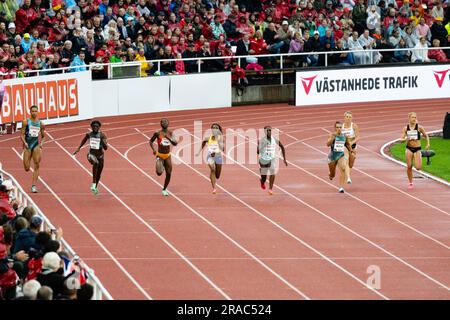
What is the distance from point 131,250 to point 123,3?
1598 centimetres

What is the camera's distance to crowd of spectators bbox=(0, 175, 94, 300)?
42.6 ft

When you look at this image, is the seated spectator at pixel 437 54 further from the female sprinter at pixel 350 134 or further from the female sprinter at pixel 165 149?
the female sprinter at pixel 165 149

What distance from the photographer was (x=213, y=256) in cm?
2002

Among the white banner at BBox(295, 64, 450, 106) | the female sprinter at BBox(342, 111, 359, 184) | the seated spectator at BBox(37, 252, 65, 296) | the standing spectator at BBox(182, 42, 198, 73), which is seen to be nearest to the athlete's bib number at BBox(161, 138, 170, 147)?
the female sprinter at BBox(342, 111, 359, 184)

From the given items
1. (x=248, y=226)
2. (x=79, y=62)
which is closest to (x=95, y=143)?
(x=248, y=226)

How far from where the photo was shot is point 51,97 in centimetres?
3212

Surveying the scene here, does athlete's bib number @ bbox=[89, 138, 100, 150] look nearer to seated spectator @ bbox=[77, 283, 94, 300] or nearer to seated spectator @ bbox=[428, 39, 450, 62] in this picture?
seated spectator @ bbox=[77, 283, 94, 300]

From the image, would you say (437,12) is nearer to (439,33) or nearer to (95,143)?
(439,33)

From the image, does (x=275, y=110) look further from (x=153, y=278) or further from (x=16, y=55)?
(x=153, y=278)

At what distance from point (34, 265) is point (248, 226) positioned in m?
8.19

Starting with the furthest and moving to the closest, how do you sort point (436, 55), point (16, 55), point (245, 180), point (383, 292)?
point (436, 55) < point (16, 55) < point (245, 180) < point (383, 292)

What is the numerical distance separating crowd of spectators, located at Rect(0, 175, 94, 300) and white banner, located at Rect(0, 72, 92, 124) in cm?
1447

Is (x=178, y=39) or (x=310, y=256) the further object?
(x=178, y=39)
